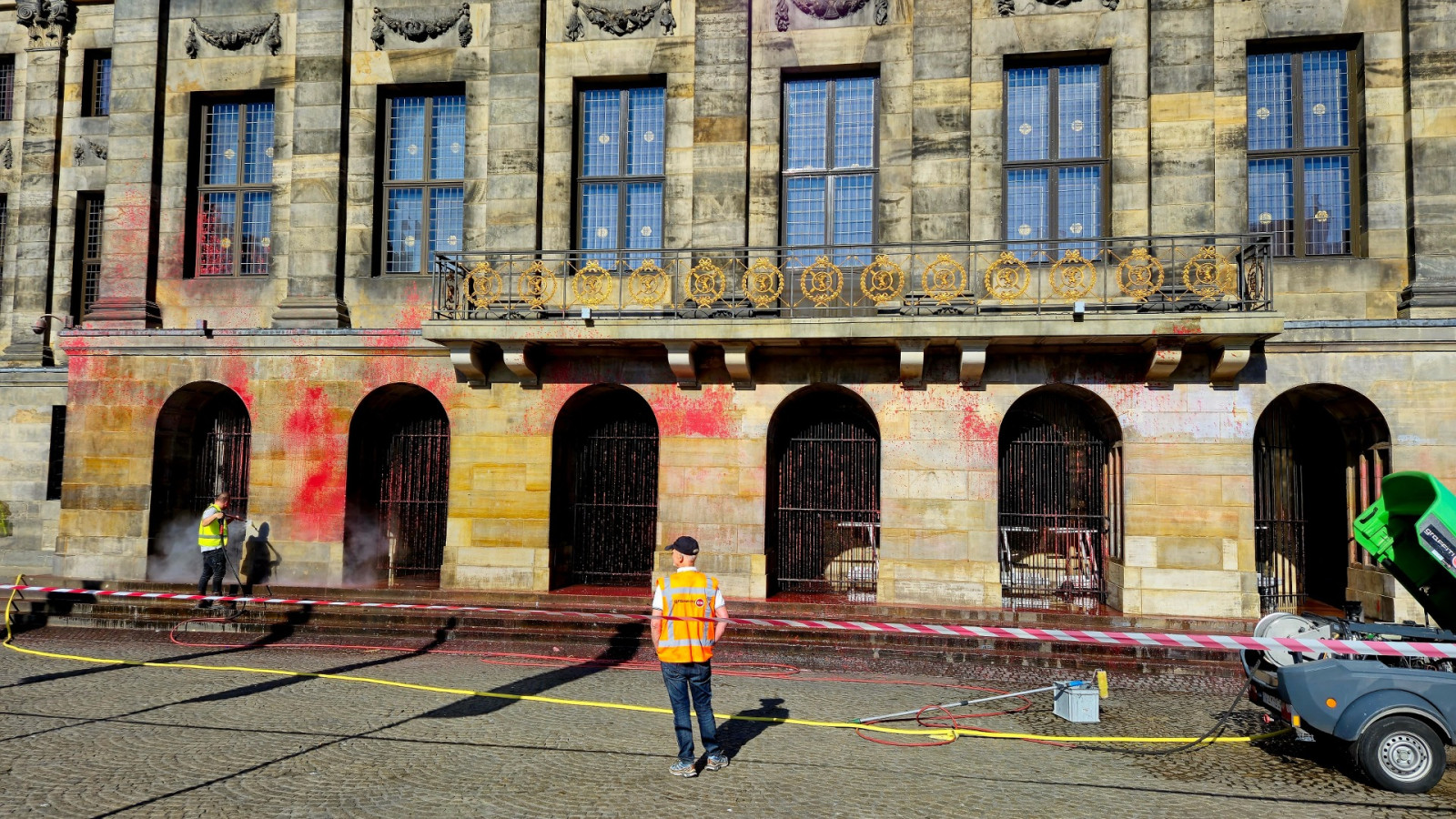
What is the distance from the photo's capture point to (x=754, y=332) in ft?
48.3

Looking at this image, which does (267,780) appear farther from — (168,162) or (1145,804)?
(168,162)

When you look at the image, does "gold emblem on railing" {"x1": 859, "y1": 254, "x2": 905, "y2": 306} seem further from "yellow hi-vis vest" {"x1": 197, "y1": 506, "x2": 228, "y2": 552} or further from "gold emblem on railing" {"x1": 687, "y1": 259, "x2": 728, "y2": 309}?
"yellow hi-vis vest" {"x1": 197, "y1": 506, "x2": 228, "y2": 552}

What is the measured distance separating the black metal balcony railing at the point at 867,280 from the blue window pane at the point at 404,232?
42.4 inches

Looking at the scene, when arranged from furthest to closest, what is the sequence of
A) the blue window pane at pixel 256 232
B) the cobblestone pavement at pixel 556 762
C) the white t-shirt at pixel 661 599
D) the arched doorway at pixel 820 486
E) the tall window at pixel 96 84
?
1. the tall window at pixel 96 84
2. the blue window pane at pixel 256 232
3. the arched doorway at pixel 820 486
4. the white t-shirt at pixel 661 599
5. the cobblestone pavement at pixel 556 762

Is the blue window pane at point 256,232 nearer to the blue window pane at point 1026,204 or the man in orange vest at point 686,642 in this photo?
the blue window pane at point 1026,204

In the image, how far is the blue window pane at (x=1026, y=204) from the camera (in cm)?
1595

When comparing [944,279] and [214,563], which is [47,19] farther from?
[944,279]

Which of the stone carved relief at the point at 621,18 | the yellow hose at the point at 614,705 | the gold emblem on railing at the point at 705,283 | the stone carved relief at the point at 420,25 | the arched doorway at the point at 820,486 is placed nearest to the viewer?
the yellow hose at the point at 614,705

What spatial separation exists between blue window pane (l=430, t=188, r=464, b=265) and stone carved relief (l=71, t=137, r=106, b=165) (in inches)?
374

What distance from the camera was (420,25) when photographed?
17.5 metres

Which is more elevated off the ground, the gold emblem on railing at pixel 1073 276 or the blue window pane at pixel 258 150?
the blue window pane at pixel 258 150

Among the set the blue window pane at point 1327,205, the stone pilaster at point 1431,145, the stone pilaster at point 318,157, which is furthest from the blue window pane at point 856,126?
the stone pilaster at point 318,157

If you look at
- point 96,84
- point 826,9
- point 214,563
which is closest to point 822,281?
point 826,9

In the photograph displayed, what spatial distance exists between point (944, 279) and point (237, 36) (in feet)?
46.8
